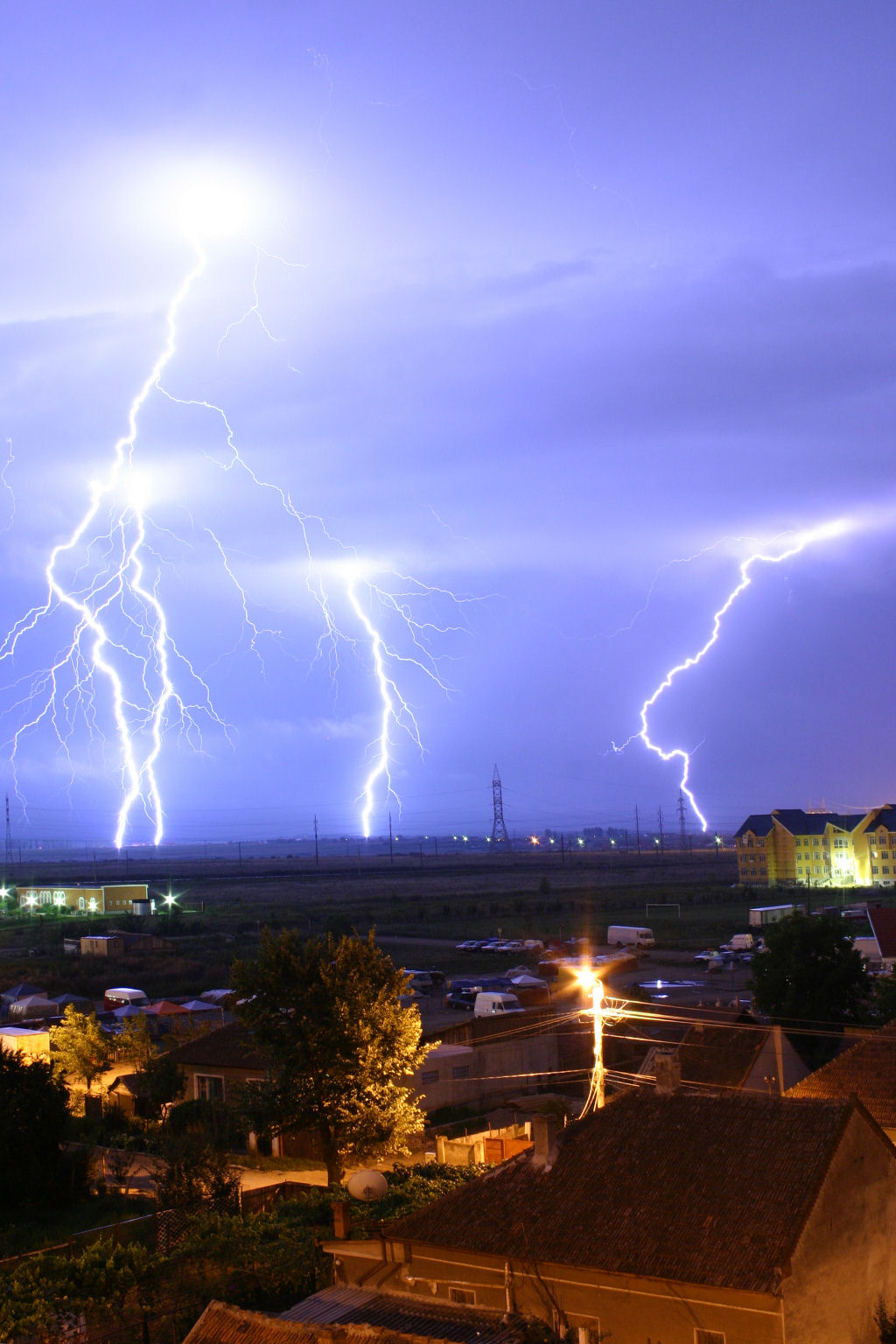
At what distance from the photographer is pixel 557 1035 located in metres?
24.9

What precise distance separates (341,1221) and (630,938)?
38630mm

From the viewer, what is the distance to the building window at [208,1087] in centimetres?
2231

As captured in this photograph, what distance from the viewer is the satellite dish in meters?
13.6

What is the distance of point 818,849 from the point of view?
88.1 meters

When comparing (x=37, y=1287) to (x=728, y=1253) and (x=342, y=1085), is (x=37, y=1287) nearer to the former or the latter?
(x=728, y=1253)

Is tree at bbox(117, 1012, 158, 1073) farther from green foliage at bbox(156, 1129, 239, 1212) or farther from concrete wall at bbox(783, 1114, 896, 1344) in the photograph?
concrete wall at bbox(783, 1114, 896, 1344)

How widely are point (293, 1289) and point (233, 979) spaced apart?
6384 mm

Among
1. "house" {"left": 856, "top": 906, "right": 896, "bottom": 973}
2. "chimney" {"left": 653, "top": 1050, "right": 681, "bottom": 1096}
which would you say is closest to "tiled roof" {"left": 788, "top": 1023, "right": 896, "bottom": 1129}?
"chimney" {"left": 653, "top": 1050, "right": 681, "bottom": 1096}

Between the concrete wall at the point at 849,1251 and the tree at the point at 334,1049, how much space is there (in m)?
8.06

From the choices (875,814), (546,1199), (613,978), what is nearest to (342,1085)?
(546,1199)

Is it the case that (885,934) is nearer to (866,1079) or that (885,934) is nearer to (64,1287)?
(866,1079)

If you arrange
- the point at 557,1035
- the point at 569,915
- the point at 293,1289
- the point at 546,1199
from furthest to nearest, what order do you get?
the point at 569,915, the point at 557,1035, the point at 293,1289, the point at 546,1199

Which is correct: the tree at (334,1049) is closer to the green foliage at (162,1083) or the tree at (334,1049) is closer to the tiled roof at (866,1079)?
the green foliage at (162,1083)

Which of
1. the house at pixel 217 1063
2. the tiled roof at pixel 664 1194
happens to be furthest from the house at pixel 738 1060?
the house at pixel 217 1063
